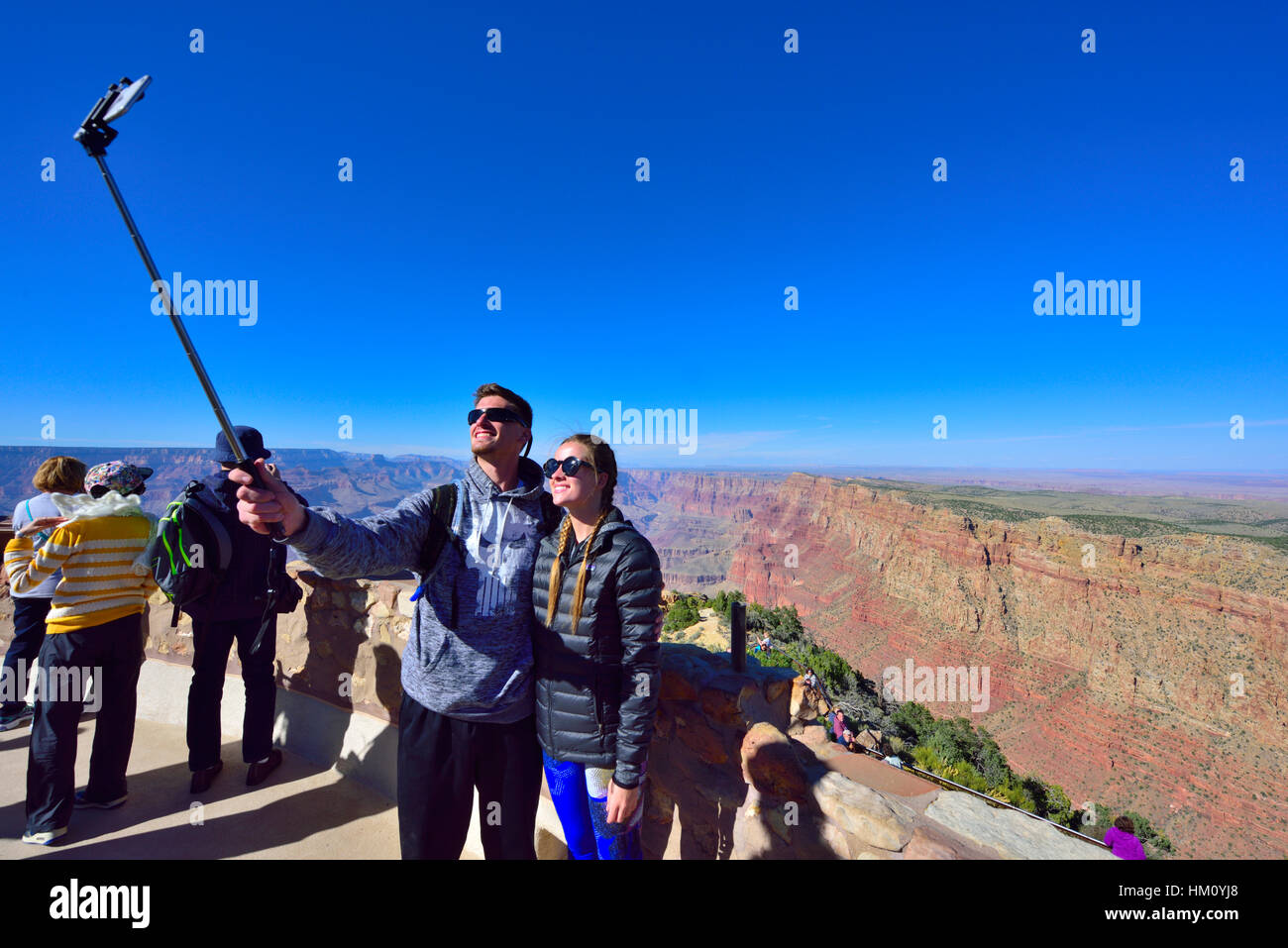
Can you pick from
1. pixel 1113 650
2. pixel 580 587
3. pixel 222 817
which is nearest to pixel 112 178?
pixel 580 587

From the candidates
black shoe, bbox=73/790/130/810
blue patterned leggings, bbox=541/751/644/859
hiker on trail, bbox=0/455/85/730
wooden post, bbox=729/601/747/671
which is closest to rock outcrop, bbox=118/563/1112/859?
wooden post, bbox=729/601/747/671

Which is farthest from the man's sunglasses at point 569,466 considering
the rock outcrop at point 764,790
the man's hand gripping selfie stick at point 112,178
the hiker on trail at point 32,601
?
the hiker on trail at point 32,601

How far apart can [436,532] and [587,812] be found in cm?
150

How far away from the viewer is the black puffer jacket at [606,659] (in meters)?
2.01

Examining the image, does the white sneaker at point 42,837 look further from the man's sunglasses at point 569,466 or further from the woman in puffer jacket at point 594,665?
the man's sunglasses at point 569,466

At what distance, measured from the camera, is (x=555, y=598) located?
213cm

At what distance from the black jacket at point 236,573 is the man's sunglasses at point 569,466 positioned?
2544 mm

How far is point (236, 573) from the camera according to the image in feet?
11.1

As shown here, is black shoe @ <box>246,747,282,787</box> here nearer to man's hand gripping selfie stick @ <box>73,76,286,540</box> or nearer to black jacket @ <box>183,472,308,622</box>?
black jacket @ <box>183,472,308,622</box>

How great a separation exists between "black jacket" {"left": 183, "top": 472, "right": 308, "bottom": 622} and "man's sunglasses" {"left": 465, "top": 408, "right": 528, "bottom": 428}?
7.17 feet

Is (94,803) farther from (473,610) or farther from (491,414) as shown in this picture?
(491,414)

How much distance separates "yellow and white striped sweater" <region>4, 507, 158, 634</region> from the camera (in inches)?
121
